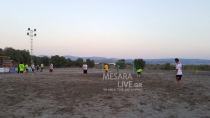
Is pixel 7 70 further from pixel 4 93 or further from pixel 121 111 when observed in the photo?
pixel 121 111

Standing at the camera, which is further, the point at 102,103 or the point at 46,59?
the point at 46,59

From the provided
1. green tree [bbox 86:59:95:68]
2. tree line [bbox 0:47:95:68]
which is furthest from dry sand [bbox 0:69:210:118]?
tree line [bbox 0:47:95:68]

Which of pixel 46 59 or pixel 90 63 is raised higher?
pixel 46 59

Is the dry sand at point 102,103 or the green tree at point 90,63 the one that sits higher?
the green tree at point 90,63

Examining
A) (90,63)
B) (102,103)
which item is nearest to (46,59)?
(90,63)

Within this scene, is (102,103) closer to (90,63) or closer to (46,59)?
(90,63)

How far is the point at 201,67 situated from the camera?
74.9m

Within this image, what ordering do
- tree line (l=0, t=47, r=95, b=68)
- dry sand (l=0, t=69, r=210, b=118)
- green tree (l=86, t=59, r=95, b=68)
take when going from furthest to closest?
1. tree line (l=0, t=47, r=95, b=68)
2. green tree (l=86, t=59, r=95, b=68)
3. dry sand (l=0, t=69, r=210, b=118)

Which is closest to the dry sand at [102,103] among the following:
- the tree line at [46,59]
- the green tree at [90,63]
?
the green tree at [90,63]

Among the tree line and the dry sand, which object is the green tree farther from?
the dry sand

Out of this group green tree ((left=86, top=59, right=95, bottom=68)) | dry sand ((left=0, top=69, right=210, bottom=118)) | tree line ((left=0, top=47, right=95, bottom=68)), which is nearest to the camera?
→ dry sand ((left=0, top=69, right=210, bottom=118))

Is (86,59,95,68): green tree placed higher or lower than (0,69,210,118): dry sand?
higher

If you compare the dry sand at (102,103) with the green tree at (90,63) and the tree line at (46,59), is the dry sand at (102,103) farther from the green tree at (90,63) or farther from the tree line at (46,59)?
the tree line at (46,59)

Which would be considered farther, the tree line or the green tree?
the tree line
